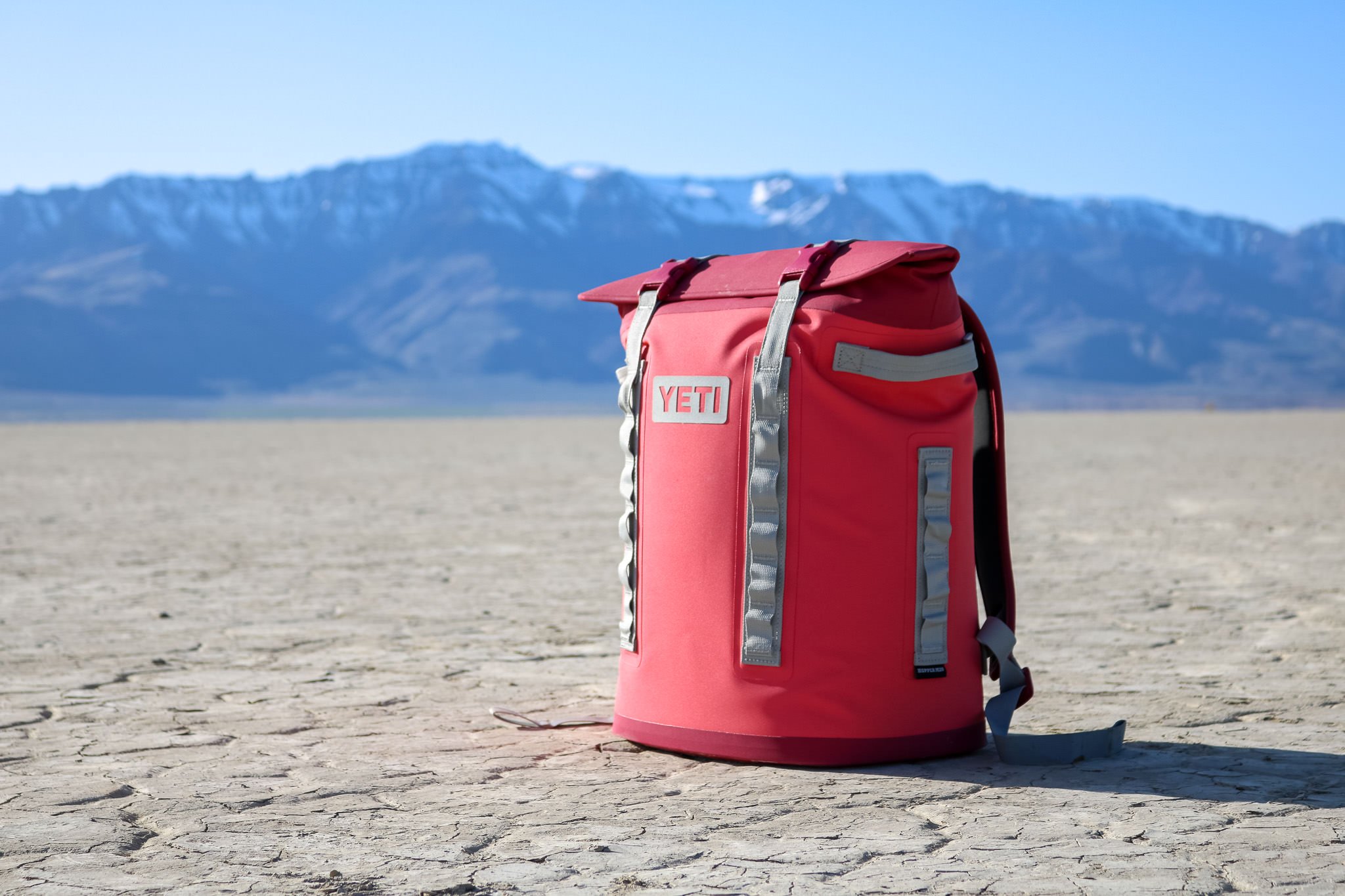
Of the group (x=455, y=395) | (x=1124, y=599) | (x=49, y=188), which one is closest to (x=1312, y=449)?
(x=1124, y=599)


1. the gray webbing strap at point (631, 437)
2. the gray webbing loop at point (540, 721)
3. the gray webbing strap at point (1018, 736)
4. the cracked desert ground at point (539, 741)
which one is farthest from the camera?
the gray webbing loop at point (540, 721)

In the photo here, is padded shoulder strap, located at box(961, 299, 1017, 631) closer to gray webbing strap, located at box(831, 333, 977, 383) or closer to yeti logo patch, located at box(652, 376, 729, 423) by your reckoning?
gray webbing strap, located at box(831, 333, 977, 383)

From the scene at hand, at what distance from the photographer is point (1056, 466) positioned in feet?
56.2

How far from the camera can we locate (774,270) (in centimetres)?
326

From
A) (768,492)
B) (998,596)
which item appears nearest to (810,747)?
(768,492)

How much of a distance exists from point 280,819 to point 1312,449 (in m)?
20.7

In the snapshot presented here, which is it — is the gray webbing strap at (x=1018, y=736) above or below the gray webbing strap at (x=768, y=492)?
below

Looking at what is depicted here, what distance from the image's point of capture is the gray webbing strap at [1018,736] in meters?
3.23

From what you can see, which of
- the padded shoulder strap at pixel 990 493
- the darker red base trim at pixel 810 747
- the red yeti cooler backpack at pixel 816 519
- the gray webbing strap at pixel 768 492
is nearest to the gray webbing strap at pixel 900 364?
the red yeti cooler backpack at pixel 816 519

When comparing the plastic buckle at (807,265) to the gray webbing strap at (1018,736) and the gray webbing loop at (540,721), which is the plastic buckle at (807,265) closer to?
the gray webbing strap at (1018,736)

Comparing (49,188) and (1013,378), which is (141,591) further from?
(49,188)

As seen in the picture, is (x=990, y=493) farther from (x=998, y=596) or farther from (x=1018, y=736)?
(x=1018, y=736)

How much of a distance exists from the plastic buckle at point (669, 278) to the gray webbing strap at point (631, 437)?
11mm

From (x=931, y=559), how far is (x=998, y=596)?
439mm
